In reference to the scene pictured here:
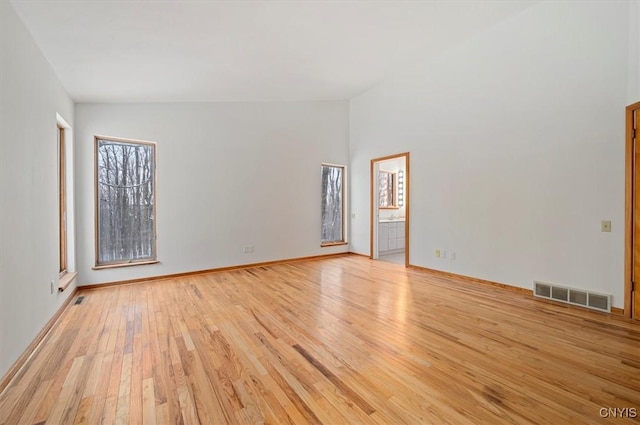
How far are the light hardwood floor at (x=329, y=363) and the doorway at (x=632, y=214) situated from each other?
248 mm

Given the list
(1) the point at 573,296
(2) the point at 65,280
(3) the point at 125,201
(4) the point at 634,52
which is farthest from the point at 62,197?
(4) the point at 634,52

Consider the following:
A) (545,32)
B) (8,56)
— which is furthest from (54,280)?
(545,32)

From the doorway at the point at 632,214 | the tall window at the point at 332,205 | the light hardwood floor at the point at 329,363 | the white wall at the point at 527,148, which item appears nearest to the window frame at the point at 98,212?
the light hardwood floor at the point at 329,363

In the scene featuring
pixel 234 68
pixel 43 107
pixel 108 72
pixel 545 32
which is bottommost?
pixel 43 107

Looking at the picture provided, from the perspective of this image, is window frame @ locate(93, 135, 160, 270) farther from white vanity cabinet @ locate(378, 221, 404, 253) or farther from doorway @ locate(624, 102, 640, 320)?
doorway @ locate(624, 102, 640, 320)

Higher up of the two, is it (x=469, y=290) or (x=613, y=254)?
(x=613, y=254)

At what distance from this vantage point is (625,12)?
274 cm

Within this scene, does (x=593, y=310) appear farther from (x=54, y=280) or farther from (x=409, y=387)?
(x=54, y=280)

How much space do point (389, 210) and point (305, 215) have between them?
2649 millimetres

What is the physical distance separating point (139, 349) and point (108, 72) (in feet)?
9.44

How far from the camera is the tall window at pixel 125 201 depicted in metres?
3.98

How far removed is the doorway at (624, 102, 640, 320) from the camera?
268cm

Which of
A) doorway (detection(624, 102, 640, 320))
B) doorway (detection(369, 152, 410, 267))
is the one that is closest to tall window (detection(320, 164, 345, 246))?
doorway (detection(369, 152, 410, 267))

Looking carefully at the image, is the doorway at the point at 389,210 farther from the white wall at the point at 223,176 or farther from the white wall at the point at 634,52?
the white wall at the point at 634,52
